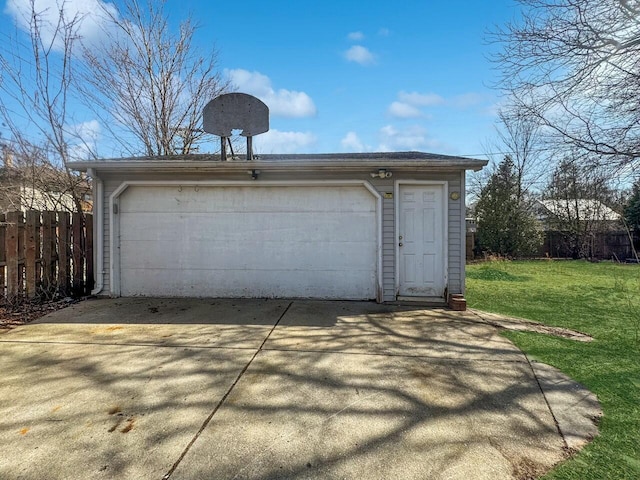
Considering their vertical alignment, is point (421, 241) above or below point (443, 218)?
below

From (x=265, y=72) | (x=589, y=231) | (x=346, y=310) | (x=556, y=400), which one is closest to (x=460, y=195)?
(x=346, y=310)

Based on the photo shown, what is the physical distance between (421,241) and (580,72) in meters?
3.93

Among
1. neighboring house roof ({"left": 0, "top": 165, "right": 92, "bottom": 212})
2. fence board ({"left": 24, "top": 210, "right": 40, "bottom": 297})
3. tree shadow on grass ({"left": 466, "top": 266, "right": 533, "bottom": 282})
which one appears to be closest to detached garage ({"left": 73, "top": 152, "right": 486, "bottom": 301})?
fence board ({"left": 24, "top": 210, "right": 40, "bottom": 297})

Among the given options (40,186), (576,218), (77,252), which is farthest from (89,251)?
(576,218)

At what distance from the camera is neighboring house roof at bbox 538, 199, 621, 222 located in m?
15.1

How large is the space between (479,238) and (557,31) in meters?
A: 9.88

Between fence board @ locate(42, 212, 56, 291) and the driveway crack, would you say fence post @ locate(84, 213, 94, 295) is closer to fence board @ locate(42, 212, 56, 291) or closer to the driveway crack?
fence board @ locate(42, 212, 56, 291)

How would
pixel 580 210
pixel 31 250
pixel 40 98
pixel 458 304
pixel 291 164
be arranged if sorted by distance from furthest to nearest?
pixel 580 210 < pixel 40 98 < pixel 291 164 < pixel 458 304 < pixel 31 250

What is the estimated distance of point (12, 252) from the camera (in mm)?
5000

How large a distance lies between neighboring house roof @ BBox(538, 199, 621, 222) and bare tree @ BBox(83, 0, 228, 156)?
15.8 meters

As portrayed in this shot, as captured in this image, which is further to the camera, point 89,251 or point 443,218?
point 89,251

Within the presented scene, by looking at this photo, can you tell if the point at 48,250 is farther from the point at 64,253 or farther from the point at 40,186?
the point at 40,186

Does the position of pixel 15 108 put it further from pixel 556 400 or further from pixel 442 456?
pixel 556 400

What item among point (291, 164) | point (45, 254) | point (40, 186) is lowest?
point (45, 254)
